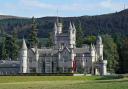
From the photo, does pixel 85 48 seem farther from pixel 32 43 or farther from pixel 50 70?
pixel 32 43

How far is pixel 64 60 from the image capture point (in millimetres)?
131625

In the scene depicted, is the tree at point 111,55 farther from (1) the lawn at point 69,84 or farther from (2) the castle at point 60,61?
(1) the lawn at point 69,84

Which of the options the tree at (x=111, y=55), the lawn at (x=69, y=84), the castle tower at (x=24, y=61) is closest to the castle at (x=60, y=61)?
the castle tower at (x=24, y=61)

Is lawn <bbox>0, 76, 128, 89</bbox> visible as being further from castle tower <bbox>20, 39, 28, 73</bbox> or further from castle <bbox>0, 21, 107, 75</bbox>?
castle tower <bbox>20, 39, 28, 73</bbox>

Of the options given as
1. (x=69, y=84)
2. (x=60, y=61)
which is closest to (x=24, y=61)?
(x=60, y=61)

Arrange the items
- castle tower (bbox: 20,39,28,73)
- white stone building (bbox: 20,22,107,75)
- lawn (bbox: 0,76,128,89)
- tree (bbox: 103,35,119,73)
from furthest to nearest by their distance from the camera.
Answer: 1. tree (bbox: 103,35,119,73)
2. castle tower (bbox: 20,39,28,73)
3. white stone building (bbox: 20,22,107,75)
4. lawn (bbox: 0,76,128,89)

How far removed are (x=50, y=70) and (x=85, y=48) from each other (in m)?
10.3

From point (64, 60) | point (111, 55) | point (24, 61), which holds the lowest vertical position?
point (24, 61)

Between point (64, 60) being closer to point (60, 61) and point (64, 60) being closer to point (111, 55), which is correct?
point (60, 61)

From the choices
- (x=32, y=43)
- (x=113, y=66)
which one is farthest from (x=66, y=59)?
(x=32, y=43)

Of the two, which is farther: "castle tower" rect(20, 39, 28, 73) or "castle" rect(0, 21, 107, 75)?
"castle tower" rect(20, 39, 28, 73)

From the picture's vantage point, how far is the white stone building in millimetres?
130000

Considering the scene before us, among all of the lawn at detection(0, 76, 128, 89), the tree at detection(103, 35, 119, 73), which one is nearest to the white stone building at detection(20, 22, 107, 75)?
the tree at detection(103, 35, 119, 73)

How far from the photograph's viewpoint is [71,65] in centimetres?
13025
